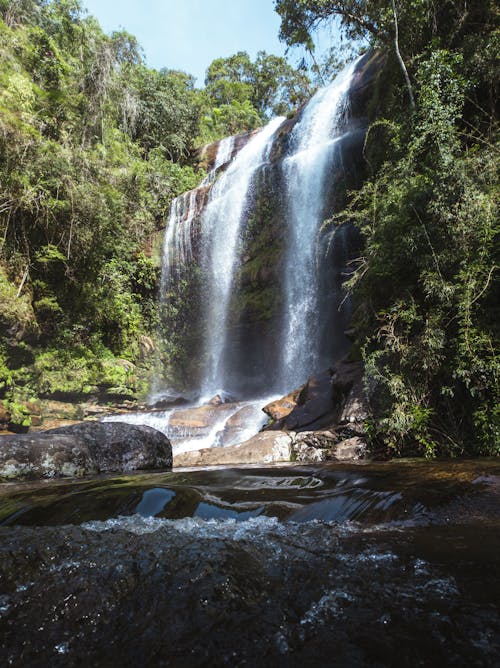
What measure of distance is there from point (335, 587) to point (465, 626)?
0.48m

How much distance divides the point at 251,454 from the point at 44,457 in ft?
10.1

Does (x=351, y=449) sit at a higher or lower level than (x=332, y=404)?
lower

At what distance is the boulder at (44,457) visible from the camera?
4852mm

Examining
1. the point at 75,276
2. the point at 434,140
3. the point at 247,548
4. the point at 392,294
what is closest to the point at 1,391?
the point at 75,276

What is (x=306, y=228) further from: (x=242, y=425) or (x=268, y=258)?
(x=242, y=425)

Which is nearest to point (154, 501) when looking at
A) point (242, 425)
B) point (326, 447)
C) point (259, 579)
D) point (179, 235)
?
point (259, 579)

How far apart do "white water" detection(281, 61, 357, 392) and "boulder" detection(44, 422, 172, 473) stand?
6.94 m

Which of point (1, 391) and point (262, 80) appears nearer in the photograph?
point (1, 391)

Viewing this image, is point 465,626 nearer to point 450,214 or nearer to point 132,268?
point 450,214

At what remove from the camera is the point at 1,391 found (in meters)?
10.8

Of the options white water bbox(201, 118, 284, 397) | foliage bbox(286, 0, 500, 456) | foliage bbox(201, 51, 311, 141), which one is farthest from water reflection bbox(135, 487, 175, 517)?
foliage bbox(201, 51, 311, 141)

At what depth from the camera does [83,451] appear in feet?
17.8

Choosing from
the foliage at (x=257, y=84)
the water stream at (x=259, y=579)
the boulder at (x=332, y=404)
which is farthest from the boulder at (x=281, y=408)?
the foliage at (x=257, y=84)

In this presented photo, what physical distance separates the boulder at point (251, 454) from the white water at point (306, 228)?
5.84 meters
